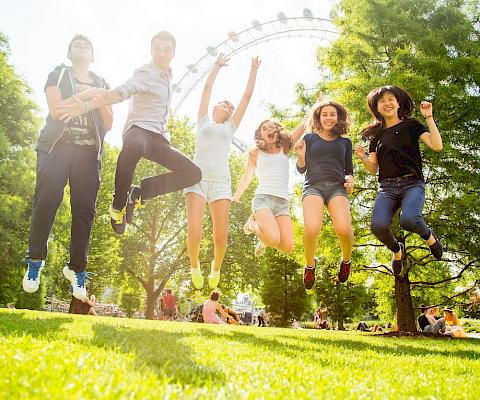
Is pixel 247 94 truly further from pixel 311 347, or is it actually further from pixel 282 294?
pixel 282 294

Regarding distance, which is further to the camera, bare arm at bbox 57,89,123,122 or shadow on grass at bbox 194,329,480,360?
bare arm at bbox 57,89,123,122

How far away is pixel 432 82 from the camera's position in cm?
1245

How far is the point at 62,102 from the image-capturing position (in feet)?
16.5

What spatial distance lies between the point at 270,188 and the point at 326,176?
0.94 meters

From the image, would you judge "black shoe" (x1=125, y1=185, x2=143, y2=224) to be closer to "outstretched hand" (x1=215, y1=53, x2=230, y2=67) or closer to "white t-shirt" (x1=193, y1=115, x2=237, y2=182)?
"white t-shirt" (x1=193, y1=115, x2=237, y2=182)

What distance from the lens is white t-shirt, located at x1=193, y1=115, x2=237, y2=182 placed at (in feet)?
21.9

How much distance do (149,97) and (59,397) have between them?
15.3 ft

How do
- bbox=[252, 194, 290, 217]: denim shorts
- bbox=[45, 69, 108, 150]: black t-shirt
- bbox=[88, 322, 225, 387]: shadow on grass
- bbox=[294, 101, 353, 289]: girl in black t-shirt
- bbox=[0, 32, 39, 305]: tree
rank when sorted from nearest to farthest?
bbox=[88, 322, 225, 387]: shadow on grass < bbox=[45, 69, 108, 150]: black t-shirt < bbox=[294, 101, 353, 289]: girl in black t-shirt < bbox=[252, 194, 290, 217]: denim shorts < bbox=[0, 32, 39, 305]: tree

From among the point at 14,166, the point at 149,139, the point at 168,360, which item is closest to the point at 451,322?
the point at 149,139

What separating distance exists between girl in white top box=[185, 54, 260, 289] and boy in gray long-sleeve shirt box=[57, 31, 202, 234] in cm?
65

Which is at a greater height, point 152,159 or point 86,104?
point 86,104

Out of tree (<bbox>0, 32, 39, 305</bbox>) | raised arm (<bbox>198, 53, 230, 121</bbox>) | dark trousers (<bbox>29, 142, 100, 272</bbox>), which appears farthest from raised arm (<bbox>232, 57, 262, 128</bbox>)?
tree (<bbox>0, 32, 39, 305</bbox>)

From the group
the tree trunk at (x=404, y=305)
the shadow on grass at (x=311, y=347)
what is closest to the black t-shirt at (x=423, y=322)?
the tree trunk at (x=404, y=305)

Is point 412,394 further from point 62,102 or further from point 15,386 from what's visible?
point 62,102
